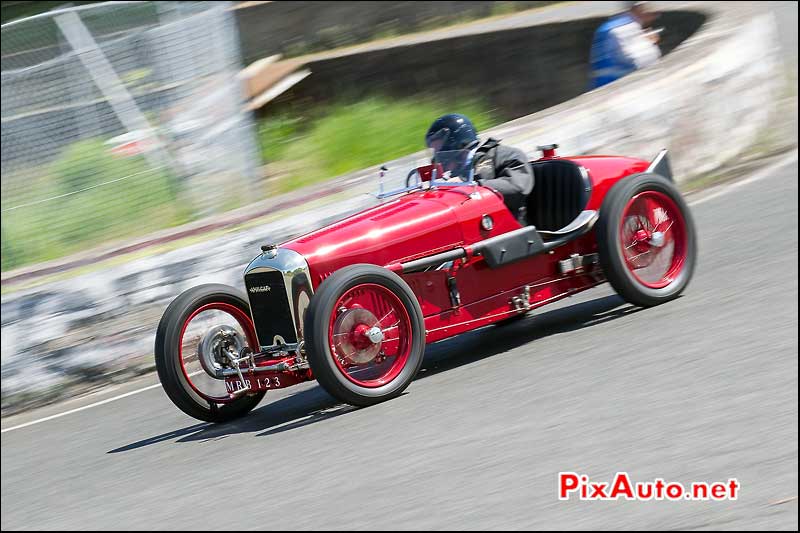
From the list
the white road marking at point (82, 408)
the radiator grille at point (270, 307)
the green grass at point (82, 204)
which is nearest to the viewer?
the radiator grille at point (270, 307)

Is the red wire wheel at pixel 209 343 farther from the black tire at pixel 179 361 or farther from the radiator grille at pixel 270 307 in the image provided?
the radiator grille at pixel 270 307

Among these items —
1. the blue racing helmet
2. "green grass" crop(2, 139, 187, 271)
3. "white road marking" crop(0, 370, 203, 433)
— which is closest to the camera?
the blue racing helmet

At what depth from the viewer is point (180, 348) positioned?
660 centimetres

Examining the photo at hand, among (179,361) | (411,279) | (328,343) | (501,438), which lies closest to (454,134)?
(411,279)

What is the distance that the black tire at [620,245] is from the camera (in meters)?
7.03

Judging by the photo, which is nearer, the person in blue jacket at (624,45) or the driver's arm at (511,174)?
the driver's arm at (511,174)

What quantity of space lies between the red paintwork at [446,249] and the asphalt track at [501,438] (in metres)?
0.28

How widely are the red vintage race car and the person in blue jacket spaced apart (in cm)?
422

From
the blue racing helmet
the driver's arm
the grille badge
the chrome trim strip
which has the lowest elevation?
the chrome trim strip

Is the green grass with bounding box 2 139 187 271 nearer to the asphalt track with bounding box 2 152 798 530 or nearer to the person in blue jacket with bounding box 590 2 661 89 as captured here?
the asphalt track with bounding box 2 152 798 530

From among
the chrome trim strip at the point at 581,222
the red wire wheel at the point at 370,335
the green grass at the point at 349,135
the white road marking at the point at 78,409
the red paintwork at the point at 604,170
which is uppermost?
the green grass at the point at 349,135

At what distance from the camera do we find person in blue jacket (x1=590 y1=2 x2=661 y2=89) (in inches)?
453
